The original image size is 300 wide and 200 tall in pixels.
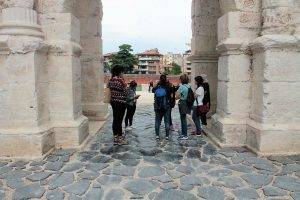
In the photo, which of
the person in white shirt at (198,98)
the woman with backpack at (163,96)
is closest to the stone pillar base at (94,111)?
the woman with backpack at (163,96)

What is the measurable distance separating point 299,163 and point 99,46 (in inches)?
255

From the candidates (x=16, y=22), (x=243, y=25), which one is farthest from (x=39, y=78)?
(x=243, y=25)

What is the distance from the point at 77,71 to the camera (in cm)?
617

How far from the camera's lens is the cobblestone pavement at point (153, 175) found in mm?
3697

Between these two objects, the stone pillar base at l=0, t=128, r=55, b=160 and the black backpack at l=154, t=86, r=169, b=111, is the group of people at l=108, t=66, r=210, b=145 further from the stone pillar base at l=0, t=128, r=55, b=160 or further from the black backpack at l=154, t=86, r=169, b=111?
the stone pillar base at l=0, t=128, r=55, b=160

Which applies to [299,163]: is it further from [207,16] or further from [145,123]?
[207,16]

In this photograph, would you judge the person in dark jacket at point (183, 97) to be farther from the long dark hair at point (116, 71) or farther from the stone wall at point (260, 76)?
the long dark hair at point (116, 71)

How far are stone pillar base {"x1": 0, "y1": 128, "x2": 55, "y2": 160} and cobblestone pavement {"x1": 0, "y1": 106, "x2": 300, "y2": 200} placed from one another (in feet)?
0.84

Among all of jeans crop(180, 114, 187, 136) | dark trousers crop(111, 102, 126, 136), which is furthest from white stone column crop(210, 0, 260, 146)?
dark trousers crop(111, 102, 126, 136)

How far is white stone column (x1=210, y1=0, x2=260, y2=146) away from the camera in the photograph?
5629mm

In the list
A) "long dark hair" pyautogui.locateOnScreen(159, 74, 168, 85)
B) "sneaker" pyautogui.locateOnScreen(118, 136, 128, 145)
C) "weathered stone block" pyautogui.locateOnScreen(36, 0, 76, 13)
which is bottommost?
"sneaker" pyautogui.locateOnScreen(118, 136, 128, 145)

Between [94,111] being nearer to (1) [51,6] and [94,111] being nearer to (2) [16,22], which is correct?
(1) [51,6]

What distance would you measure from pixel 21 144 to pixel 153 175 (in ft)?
8.06

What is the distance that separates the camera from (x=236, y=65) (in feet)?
18.8
